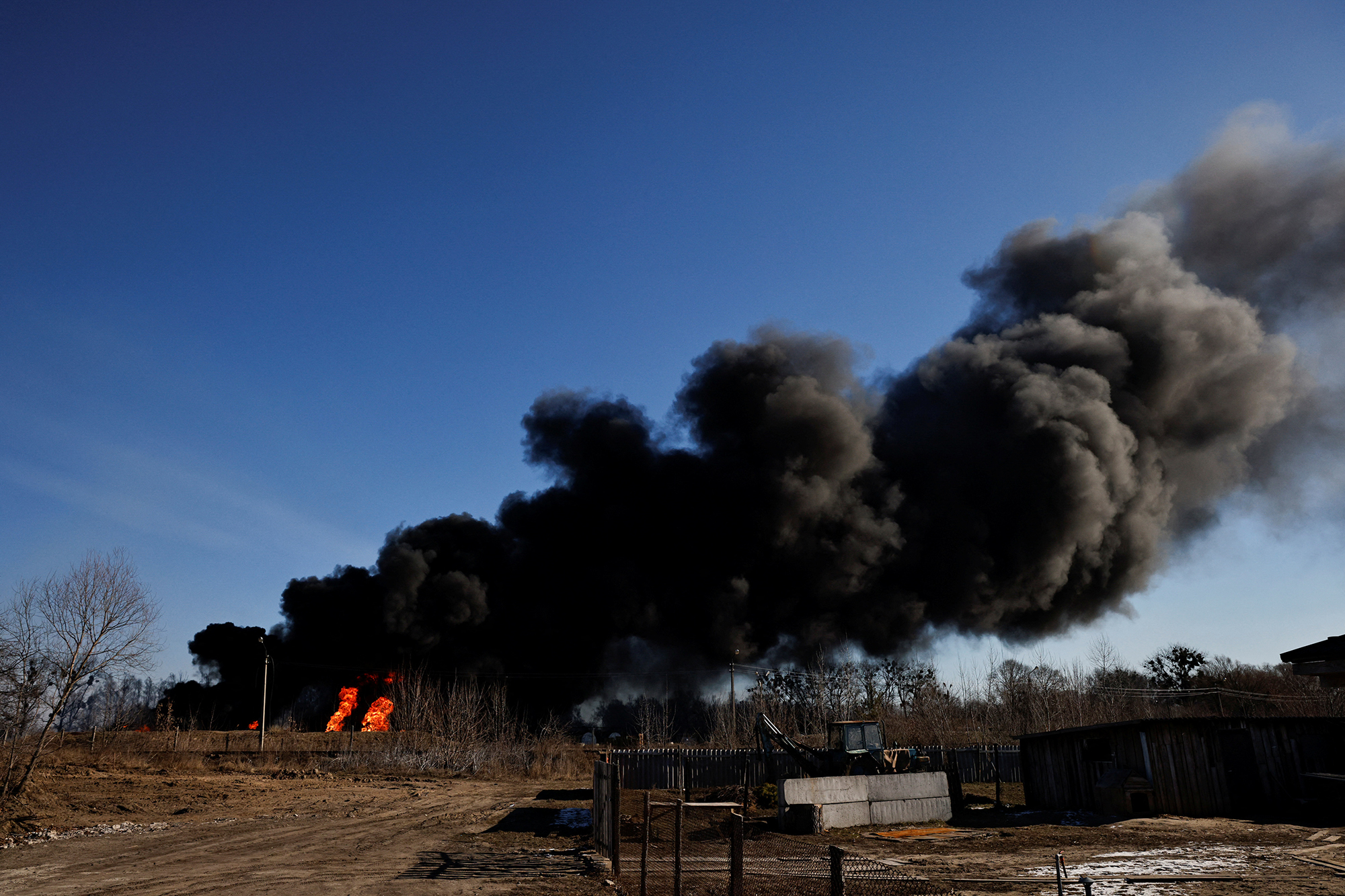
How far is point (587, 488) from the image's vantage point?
2336 inches

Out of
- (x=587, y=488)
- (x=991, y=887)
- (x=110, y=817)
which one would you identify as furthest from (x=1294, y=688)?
(x=110, y=817)

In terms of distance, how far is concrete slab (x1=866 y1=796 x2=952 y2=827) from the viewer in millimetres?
22188

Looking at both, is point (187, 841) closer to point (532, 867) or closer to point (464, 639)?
point (532, 867)

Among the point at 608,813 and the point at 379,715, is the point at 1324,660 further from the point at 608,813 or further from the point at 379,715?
the point at 379,715

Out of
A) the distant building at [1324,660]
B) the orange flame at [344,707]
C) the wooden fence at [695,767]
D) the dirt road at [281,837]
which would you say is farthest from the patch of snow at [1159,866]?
the orange flame at [344,707]

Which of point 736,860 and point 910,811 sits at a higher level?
point 736,860

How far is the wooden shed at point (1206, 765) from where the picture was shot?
22266 millimetres

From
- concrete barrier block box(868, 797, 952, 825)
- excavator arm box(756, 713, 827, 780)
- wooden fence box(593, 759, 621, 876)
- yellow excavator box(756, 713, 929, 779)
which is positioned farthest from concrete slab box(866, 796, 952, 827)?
wooden fence box(593, 759, 621, 876)

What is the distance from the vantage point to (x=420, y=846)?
17.3 metres

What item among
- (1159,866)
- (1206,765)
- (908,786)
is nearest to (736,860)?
(1159,866)

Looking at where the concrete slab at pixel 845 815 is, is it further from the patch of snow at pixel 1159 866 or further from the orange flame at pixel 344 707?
the orange flame at pixel 344 707

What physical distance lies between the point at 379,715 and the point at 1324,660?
5338 centimetres

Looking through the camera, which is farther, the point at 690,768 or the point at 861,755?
the point at 690,768

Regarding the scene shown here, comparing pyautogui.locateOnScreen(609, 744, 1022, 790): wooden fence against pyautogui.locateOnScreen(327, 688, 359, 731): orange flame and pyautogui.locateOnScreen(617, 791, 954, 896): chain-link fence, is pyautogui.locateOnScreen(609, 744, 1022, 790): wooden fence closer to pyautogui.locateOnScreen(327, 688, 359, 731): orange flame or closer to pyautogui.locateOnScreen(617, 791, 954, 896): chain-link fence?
pyautogui.locateOnScreen(617, 791, 954, 896): chain-link fence
